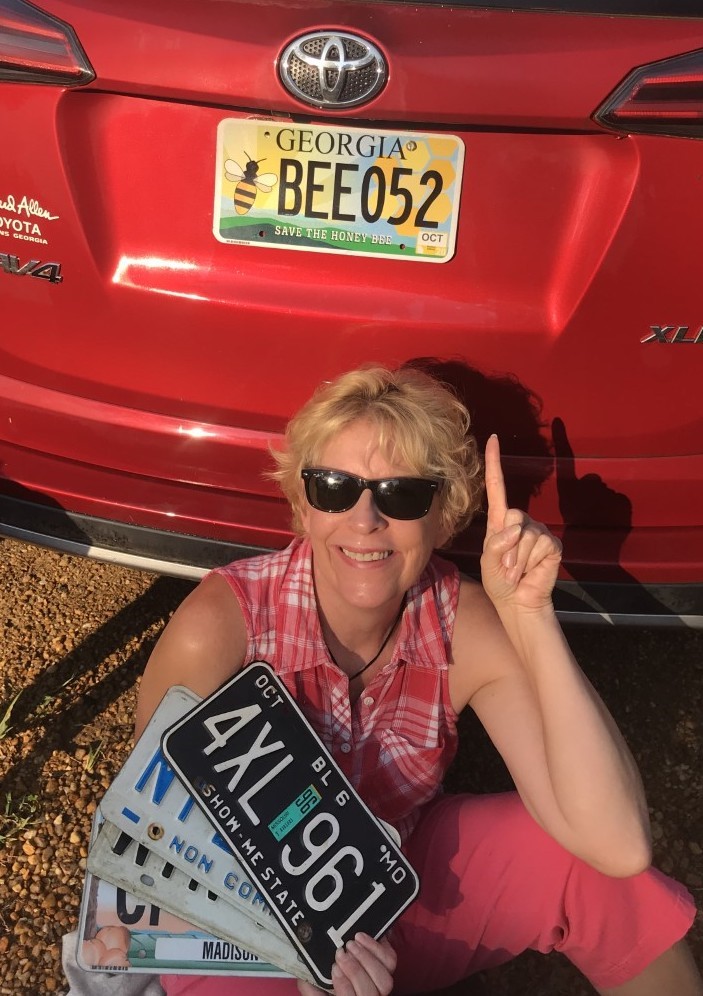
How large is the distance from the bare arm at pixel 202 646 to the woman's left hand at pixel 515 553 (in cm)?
51

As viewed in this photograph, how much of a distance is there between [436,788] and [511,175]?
1.25m

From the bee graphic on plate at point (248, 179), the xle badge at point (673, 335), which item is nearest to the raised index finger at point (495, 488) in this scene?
the xle badge at point (673, 335)

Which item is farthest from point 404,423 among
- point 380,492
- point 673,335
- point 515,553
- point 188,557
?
point 188,557

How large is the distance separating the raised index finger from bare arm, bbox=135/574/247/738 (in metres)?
0.54

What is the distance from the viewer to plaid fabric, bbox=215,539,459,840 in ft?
5.74

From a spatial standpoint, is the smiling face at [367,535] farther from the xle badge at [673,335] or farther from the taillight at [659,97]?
the taillight at [659,97]

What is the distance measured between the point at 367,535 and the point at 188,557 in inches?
24.0

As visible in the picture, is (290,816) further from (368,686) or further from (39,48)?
(39,48)

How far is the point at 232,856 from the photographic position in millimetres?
1604

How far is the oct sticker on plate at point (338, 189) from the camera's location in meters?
1.57

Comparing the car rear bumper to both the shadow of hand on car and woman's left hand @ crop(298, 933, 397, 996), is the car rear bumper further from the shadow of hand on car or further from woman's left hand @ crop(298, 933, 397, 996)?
woman's left hand @ crop(298, 933, 397, 996)

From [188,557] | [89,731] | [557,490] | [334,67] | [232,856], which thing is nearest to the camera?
[334,67]

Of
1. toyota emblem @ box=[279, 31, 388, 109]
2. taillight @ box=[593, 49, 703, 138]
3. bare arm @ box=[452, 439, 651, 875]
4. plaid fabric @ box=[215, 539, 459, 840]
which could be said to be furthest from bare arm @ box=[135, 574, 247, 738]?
taillight @ box=[593, 49, 703, 138]

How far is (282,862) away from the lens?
160cm
